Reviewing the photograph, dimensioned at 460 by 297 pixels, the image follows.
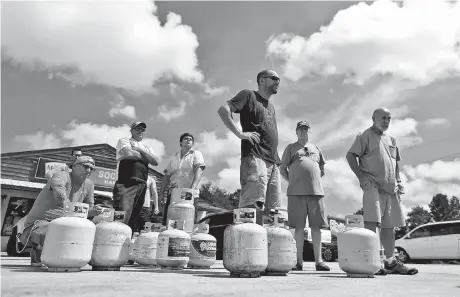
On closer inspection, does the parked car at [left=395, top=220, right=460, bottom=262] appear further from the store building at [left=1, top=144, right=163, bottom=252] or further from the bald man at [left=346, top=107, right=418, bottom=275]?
the store building at [left=1, top=144, right=163, bottom=252]

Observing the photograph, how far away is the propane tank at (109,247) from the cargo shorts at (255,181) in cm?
113

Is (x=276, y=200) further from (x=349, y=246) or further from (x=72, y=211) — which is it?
(x=72, y=211)

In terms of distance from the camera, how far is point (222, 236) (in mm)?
10117

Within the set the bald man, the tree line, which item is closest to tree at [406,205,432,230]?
the tree line

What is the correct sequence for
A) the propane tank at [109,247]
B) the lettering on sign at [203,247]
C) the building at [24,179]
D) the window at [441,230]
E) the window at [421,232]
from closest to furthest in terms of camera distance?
the propane tank at [109,247]
the lettering on sign at [203,247]
the building at [24,179]
the window at [441,230]
the window at [421,232]

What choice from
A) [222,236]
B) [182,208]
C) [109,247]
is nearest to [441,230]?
[222,236]

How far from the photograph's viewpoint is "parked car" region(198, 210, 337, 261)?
32.3ft

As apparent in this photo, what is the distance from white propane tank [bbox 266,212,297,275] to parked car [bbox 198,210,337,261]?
6.02 m

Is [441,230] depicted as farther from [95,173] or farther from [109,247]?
[109,247]

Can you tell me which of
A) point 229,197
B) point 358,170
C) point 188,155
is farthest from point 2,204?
point 229,197

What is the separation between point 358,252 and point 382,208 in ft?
3.43

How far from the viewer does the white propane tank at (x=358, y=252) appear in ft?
10.4

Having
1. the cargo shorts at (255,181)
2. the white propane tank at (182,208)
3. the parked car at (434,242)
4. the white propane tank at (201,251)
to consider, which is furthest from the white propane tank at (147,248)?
the parked car at (434,242)

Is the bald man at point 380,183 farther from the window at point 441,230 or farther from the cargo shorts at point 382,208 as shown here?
the window at point 441,230
